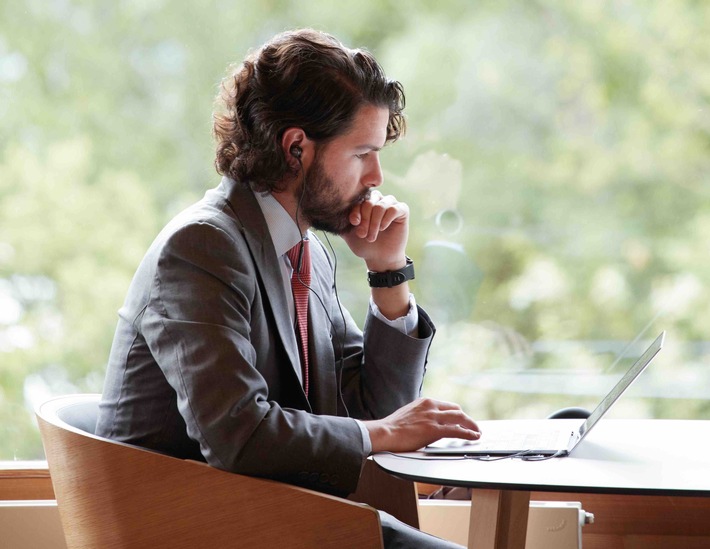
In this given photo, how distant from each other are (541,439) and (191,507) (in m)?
0.60

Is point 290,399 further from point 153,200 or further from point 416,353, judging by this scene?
point 153,200

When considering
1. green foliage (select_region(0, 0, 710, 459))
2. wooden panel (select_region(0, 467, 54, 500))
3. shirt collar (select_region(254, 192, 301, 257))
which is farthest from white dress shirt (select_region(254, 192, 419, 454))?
wooden panel (select_region(0, 467, 54, 500))

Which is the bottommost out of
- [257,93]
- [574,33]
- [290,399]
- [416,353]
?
[290,399]

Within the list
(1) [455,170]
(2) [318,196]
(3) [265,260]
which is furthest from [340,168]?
(1) [455,170]

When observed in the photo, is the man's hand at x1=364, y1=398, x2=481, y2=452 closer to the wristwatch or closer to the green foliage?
the wristwatch

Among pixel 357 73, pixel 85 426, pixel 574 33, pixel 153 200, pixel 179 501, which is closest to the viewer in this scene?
pixel 179 501

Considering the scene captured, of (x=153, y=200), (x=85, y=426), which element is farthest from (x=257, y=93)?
(x=153, y=200)

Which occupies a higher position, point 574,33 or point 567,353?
point 574,33

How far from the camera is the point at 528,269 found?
2686 millimetres

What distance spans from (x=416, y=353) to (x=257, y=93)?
1.98 feet

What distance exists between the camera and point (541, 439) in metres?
1.51

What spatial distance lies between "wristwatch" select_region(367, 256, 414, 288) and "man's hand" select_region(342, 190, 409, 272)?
1 centimetres

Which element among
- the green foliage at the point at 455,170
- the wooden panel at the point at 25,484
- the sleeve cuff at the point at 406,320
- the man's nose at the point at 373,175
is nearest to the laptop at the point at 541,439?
the sleeve cuff at the point at 406,320

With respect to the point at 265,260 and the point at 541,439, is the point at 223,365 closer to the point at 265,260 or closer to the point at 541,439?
the point at 265,260
